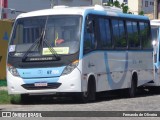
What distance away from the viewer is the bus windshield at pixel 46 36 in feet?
59.7

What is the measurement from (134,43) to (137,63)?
0.84 m

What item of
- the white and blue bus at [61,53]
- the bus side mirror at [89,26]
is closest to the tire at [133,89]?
the white and blue bus at [61,53]

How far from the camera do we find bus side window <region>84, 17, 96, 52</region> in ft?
61.0

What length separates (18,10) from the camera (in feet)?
135

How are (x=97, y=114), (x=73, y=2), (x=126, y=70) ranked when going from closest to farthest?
1. (x=97, y=114)
2. (x=126, y=70)
3. (x=73, y=2)

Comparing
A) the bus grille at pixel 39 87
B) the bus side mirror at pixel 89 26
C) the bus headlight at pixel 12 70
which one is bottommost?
the bus grille at pixel 39 87

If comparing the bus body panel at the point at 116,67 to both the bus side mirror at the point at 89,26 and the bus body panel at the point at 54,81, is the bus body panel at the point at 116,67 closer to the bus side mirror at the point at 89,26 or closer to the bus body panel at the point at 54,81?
the bus body panel at the point at 54,81

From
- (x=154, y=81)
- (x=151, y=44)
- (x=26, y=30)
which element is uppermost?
(x=26, y=30)

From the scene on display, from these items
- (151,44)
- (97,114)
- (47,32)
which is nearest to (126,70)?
(151,44)

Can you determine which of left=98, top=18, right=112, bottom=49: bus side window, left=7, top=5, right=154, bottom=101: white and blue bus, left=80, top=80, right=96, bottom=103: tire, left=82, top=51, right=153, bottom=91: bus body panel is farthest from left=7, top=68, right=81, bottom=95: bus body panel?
left=98, top=18, right=112, bottom=49: bus side window

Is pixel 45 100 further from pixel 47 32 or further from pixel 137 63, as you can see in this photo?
pixel 137 63

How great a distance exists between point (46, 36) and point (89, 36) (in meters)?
1.38

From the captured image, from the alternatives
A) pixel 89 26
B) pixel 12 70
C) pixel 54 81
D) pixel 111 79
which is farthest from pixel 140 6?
pixel 54 81

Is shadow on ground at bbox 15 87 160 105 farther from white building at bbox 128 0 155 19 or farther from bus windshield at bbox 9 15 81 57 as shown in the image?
white building at bbox 128 0 155 19
